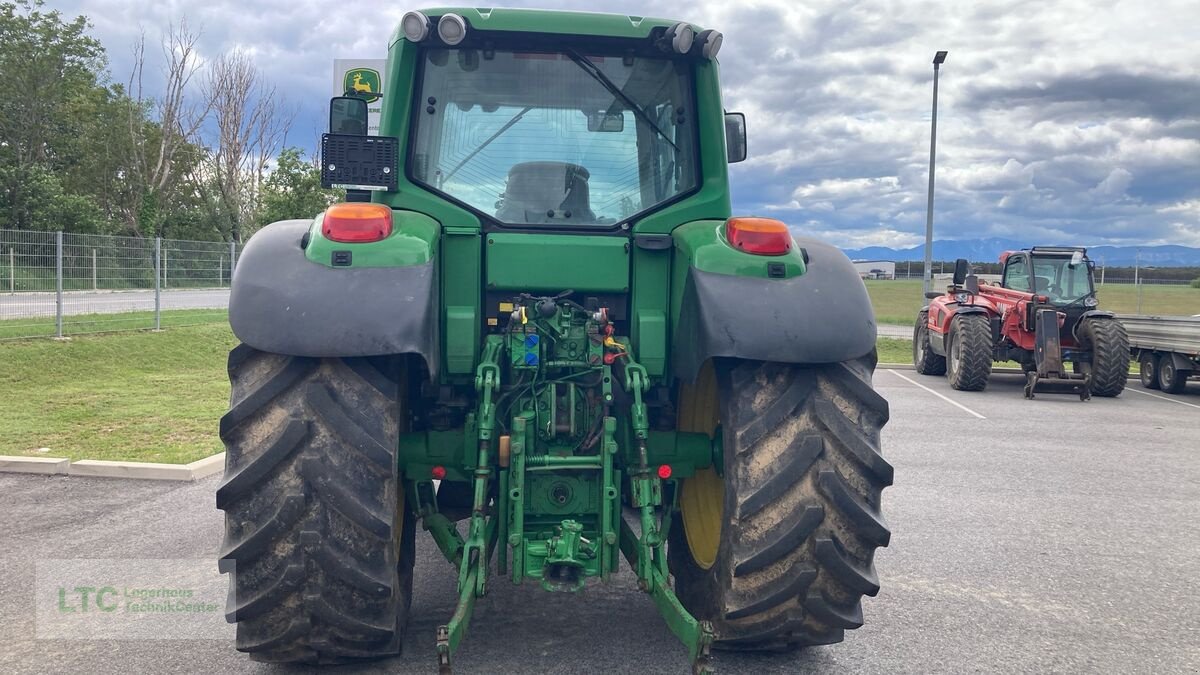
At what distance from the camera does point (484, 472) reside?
3320mm

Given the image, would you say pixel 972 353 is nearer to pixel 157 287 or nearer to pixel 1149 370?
pixel 1149 370

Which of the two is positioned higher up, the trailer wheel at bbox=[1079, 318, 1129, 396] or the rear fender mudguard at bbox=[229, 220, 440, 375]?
the rear fender mudguard at bbox=[229, 220, 440, 375]

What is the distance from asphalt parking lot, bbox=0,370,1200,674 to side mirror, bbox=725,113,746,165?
2.18 m

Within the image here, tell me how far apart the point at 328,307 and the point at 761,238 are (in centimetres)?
157

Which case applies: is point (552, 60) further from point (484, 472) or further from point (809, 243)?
point (484, 472)

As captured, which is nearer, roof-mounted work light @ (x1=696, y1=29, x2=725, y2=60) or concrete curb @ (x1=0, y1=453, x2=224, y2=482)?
roof-mounted work light @ (x1=696, y1=29, x2=725, y2=60)

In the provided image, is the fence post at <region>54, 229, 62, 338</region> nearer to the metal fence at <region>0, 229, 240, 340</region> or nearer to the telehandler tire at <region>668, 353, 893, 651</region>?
the metal fence at <region>0, 229, 240, 340</region>

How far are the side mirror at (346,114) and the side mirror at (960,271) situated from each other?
1348 centimetres

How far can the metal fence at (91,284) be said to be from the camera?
14391mm

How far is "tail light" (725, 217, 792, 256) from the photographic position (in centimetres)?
350

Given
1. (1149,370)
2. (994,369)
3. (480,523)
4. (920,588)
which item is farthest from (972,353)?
(480,523)

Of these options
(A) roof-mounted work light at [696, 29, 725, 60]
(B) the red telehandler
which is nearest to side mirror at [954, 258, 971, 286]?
(B) the red telehandler

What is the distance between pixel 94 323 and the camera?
15422 mm

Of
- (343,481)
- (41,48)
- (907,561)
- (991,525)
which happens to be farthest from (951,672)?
(41,48)
